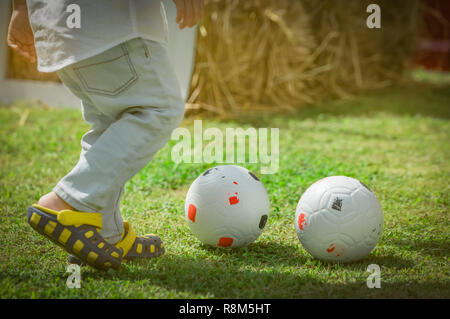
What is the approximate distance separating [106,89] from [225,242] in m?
1.22

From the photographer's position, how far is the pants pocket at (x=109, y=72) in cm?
227

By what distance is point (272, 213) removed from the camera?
3689mm

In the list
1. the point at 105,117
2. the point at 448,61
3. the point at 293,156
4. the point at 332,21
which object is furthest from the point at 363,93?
the point at 105,117

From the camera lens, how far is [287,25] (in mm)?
8570

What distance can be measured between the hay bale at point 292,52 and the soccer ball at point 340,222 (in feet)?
15.6

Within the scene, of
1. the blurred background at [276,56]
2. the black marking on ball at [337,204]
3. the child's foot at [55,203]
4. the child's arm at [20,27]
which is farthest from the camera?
the blurred background at [276,56]

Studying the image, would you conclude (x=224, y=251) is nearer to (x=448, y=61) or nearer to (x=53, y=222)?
(x=53, y=222)

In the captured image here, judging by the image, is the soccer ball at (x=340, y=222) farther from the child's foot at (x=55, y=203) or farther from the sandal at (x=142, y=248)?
the child's foot at (x=55, y=203)

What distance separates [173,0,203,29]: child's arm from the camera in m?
2.28

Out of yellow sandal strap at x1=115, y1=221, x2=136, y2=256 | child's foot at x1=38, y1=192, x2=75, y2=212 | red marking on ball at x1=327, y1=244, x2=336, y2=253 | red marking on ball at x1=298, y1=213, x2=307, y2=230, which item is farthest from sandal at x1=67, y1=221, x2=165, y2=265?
A: red marking on ball at x1=327, y1=244, x2=336, y2=253

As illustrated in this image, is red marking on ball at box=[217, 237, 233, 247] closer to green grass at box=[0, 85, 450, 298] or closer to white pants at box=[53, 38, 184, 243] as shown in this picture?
green grass at box=[0, 85, 450, 298]

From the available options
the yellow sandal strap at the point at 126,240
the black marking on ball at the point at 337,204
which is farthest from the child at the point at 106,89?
the black marking on ball at the point at 337,204

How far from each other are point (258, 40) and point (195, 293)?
6.55 m

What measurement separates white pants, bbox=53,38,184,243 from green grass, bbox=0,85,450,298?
1.60 feet
